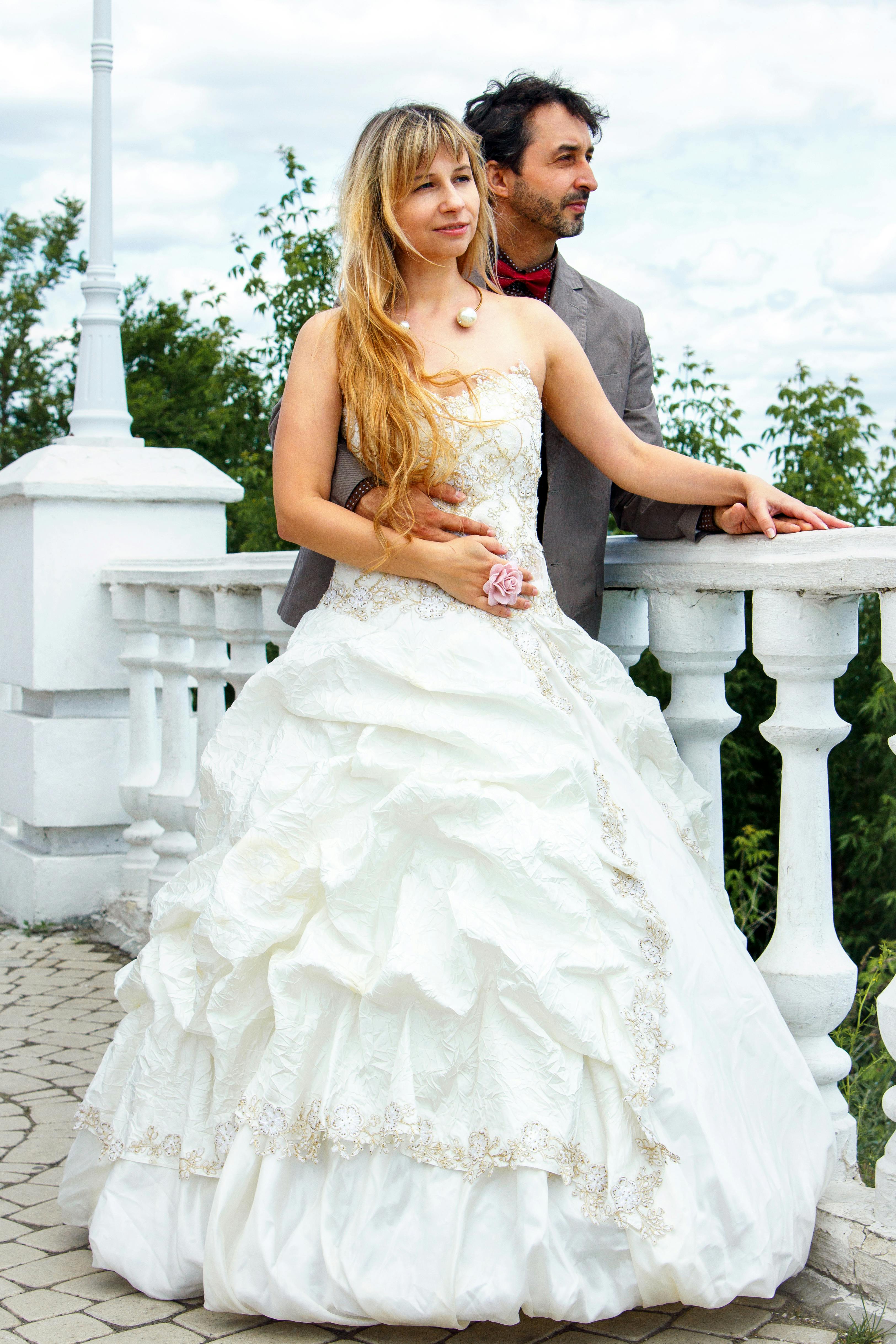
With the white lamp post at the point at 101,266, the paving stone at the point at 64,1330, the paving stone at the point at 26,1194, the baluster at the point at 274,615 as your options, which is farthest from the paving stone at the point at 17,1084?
the white lamp post at the point at 101,266

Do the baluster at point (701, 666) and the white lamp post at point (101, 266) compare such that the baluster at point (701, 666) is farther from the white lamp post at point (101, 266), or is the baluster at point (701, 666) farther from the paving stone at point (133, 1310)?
the white lamp post at point (101, 266)

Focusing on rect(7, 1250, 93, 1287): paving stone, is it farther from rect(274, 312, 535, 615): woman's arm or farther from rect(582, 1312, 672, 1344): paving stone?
rect(274, 312, 535, 615): woman's arm

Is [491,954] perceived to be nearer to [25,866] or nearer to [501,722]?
[501,722]

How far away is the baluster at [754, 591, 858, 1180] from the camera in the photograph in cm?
239

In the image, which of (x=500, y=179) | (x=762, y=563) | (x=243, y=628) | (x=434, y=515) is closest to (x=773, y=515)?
(x=762, y=563)

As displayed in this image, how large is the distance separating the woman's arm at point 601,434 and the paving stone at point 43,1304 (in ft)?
5.73

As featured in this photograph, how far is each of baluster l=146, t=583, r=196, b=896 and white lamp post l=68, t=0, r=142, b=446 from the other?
1455 mm

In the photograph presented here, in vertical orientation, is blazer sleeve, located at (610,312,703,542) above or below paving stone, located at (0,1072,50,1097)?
above

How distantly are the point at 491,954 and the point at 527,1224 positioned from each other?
1.24ft

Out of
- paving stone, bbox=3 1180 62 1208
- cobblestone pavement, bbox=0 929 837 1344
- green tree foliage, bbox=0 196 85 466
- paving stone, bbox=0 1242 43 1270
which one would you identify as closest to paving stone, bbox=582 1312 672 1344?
cobblestone pavement, bbox=0 929 837 1344

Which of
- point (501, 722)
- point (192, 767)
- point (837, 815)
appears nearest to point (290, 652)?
point (501, 722)

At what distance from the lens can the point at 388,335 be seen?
8.35 ft

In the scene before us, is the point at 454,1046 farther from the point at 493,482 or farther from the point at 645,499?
the point at 645,499

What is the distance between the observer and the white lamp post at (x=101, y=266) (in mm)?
5613
